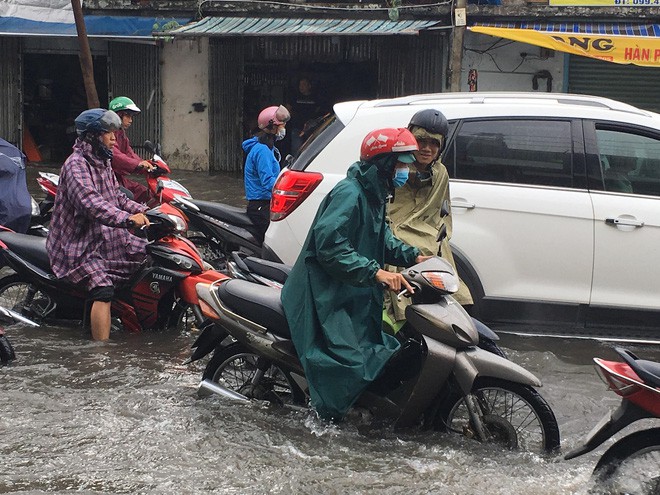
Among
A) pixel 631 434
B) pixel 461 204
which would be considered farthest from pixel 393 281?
pixel 461 204

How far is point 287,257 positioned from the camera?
6492 millimetres

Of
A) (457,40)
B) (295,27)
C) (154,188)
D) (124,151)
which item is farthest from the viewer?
(295,27)

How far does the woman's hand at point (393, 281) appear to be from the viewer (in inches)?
174

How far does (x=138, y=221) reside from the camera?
19.9ft

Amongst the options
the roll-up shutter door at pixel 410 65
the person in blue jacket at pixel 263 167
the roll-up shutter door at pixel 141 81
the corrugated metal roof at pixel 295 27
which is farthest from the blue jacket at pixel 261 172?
the roll-up shutter door at pixel 141 81

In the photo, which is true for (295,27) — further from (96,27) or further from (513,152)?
(513,152)

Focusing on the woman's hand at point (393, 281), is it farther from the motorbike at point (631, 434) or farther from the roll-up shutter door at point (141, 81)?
the roll-up shutter door at point (141, 81)

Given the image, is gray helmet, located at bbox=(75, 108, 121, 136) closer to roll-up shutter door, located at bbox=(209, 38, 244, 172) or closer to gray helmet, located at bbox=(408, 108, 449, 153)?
gray helmet, located at bbox=(408, 108, 449, 153)

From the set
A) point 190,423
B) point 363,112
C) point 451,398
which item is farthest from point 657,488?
point 363,112

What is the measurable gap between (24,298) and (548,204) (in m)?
3.68

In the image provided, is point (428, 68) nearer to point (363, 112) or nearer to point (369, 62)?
point (369, 62)

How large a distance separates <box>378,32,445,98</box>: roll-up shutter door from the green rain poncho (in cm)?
1105

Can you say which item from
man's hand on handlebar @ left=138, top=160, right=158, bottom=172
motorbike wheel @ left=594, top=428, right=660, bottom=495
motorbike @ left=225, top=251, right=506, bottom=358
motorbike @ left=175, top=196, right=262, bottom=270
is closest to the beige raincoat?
motorbike @ left=225, top=251, right=506, bottom=358

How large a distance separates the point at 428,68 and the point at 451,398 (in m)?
11.4
